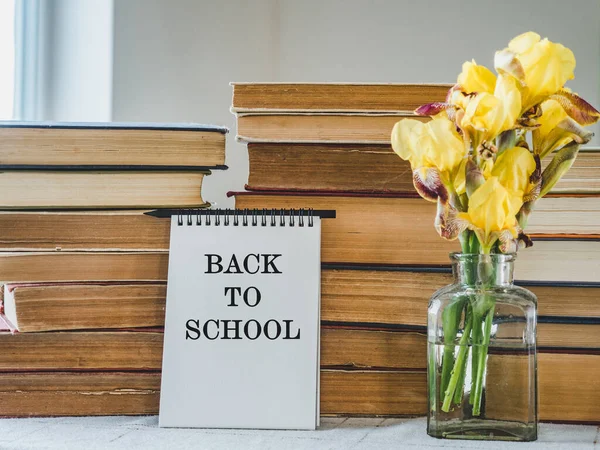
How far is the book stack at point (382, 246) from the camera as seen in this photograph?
0.71m

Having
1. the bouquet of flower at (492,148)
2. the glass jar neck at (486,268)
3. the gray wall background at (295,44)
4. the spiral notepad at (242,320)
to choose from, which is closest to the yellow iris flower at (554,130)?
the bouquet of flower at (492,148)

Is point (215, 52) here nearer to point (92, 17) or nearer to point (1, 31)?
point (92, 17)

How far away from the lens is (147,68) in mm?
1029

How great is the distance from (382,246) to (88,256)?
31 cm

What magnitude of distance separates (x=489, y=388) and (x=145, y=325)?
352mm

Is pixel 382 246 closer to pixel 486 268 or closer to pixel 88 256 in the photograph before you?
pixel 486 268

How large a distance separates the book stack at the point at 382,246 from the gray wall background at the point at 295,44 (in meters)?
0.34

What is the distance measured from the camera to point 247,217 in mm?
724

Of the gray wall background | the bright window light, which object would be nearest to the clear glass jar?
the gray wall background

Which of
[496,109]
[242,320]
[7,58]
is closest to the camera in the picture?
[496,109]

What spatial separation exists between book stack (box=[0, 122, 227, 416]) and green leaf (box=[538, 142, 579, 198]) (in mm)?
330

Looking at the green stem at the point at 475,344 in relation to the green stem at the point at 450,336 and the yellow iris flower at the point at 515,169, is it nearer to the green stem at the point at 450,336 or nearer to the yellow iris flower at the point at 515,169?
the green stem at the point at 450,336

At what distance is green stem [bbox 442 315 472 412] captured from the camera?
→ 2.10ft

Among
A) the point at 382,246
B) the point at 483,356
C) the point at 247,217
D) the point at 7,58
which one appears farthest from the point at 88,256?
the point at 7,58
